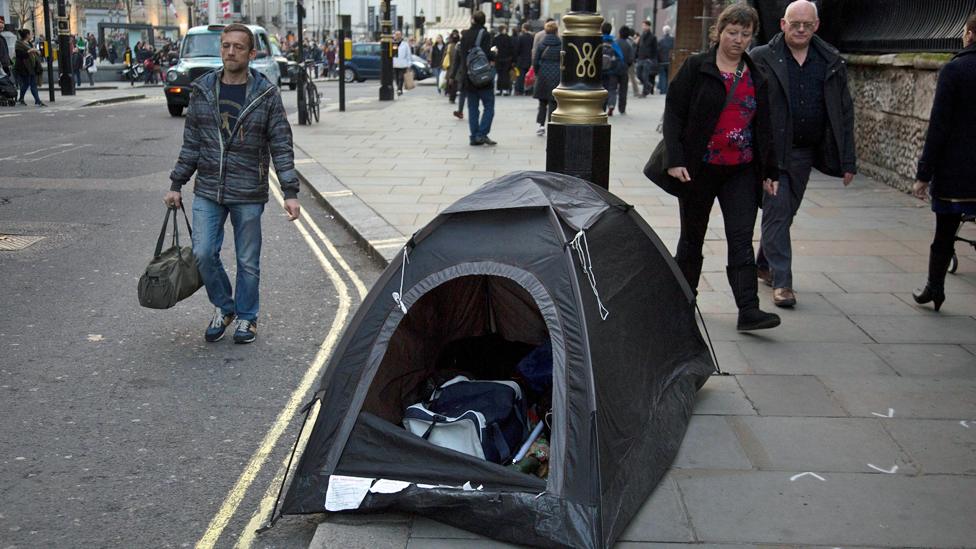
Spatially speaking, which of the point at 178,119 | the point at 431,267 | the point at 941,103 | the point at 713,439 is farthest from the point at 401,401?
the point at 178,119

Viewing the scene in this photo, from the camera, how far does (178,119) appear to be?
21797 millimetres

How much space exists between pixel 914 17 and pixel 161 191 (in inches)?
342

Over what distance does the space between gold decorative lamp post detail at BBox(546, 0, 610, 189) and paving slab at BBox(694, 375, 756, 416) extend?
1.47 meters

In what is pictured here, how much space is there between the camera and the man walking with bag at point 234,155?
579 centimetres

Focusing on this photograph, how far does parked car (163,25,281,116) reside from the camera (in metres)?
21.5

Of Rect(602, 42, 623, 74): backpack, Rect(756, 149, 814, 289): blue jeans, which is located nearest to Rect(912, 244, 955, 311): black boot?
Rect(756, 149, 814, 289): blue jeans

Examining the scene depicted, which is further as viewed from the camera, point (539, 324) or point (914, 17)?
point (914, 17)

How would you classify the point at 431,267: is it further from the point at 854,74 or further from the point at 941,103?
the point at 854,74

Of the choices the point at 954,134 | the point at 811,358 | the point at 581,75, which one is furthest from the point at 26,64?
the point at 811,358

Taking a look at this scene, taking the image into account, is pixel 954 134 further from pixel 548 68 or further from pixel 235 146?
pixel 548 68

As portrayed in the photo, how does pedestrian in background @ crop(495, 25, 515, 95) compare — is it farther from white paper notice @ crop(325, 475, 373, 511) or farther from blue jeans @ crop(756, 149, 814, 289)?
white paper notice @ crop(325, 475, 373, 511)

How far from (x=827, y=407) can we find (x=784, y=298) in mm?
1847

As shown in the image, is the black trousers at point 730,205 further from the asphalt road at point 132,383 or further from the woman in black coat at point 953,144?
the asphalt road at point 132,383

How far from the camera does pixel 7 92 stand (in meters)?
23.5
